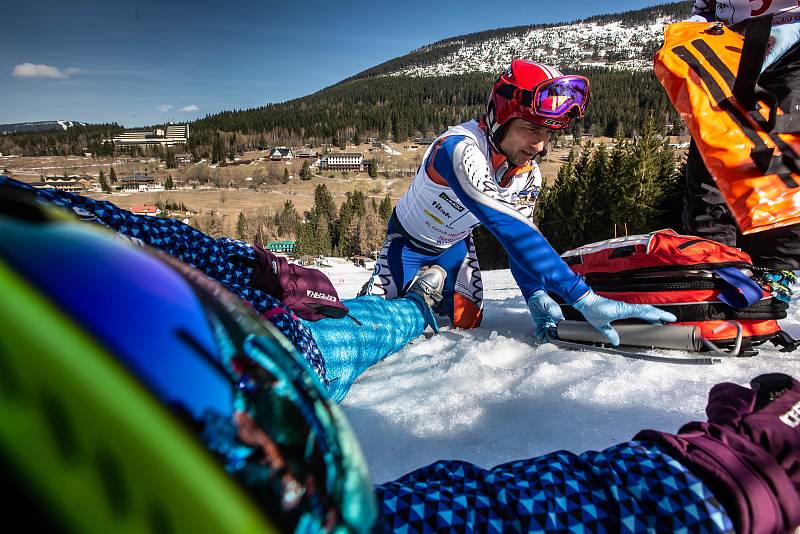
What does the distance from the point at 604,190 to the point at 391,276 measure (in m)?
29.1

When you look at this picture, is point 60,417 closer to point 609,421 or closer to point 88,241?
point 88,241

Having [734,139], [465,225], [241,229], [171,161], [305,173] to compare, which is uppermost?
[171,161]

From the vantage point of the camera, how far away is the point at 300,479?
52 centimetres

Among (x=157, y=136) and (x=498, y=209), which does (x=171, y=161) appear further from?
(x=498, y=209)

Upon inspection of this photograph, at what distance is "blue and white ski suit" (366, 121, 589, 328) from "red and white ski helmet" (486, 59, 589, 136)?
33cm

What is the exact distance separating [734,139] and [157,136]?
524 ft

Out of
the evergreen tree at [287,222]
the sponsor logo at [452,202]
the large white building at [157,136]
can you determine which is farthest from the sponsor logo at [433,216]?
the large white building at [157,136]

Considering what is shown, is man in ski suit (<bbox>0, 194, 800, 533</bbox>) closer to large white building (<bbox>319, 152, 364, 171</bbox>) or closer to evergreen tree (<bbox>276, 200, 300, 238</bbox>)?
evergreen tree (<bbox>276, 200, 300, 238</bbox>)

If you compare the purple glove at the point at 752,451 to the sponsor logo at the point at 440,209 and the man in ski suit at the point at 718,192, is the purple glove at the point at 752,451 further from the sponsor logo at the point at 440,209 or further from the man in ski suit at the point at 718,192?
the sponsor logo at the point at 440,209

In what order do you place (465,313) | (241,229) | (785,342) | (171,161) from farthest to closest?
(171,161) → (241,229) → (465,313) → (785,342)

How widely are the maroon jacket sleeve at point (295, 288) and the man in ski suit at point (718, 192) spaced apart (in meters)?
2.58

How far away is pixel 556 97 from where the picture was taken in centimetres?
287

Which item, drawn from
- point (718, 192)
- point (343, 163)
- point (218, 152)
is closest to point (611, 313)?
point (718, 192)

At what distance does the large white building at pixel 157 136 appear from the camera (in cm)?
13100
